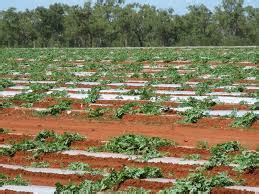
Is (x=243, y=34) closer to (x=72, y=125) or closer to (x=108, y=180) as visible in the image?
(x=72, y=125)

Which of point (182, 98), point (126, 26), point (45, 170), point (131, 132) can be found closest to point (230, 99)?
point (182, 98)

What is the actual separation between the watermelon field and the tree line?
55.0m

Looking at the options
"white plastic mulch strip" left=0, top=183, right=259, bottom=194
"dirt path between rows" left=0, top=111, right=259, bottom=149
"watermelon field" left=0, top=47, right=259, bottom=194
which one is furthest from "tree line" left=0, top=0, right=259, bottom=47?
"white plastic mulch strip" left=0, top=183, right=259, bottom=194

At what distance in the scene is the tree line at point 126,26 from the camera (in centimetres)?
8125

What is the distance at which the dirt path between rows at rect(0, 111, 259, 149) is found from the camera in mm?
12566

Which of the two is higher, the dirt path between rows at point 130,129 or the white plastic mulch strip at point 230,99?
the white plastic mulch strip at point 230,99

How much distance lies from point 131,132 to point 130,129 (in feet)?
1.47

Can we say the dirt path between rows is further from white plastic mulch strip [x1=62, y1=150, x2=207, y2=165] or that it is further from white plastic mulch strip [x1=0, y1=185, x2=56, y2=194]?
white plastic mulch strip [x1=0, y1=185, x2=56, y2=194]

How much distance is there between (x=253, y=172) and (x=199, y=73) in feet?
49.8

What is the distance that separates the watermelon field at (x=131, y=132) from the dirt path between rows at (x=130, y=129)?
25mm

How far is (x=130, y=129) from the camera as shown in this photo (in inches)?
550

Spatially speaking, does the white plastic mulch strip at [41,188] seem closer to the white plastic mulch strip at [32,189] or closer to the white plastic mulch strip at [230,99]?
the white plastic mulch strip at [32,189]

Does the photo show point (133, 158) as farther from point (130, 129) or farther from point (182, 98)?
point (182, 98)

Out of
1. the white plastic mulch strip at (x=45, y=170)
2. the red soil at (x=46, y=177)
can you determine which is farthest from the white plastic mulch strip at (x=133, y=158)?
the red soil at (x=46, y=177)
